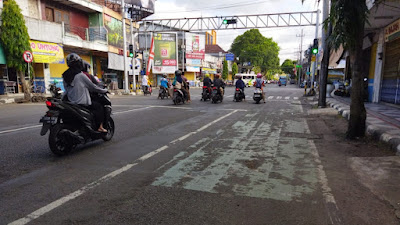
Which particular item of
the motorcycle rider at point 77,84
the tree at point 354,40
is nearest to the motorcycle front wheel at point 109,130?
the motorcycle rider at point 77,84

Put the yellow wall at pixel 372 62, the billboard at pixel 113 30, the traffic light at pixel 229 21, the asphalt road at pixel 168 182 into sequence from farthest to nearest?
1. the billboard at pixel 113 30
2. the traffic light at pixel 229 21
3. the yellow wall at pixel 372 62
4. the asphalt road at pixel 168 182

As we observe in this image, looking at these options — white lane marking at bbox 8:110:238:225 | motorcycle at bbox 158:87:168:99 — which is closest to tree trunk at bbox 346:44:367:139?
white lane marking at bbox 8:110:238:225

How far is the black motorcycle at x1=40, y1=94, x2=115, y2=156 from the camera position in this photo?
4.81 meters

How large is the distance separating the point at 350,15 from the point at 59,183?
6.74 m

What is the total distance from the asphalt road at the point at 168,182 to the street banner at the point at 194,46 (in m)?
44.4

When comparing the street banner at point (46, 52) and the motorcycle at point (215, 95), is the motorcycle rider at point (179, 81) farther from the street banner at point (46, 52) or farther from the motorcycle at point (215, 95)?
the street banner at point (46, 52)

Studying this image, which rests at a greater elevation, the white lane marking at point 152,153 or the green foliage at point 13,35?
the green foliage at point 13,35

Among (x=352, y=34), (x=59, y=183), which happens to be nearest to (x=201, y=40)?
(x=352, y=34)

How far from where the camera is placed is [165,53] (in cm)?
4412

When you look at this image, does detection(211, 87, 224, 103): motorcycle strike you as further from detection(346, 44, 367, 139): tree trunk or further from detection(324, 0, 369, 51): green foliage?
detection(346, 44, 367, 139): tree trunk

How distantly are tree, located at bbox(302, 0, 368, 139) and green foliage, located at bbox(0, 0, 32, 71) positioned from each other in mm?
16854

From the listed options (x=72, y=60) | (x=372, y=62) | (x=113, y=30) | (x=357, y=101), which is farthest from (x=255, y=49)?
(x=72, y=60)

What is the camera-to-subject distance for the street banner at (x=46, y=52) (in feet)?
59.4

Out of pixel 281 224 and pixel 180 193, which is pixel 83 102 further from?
pixel 281 224
